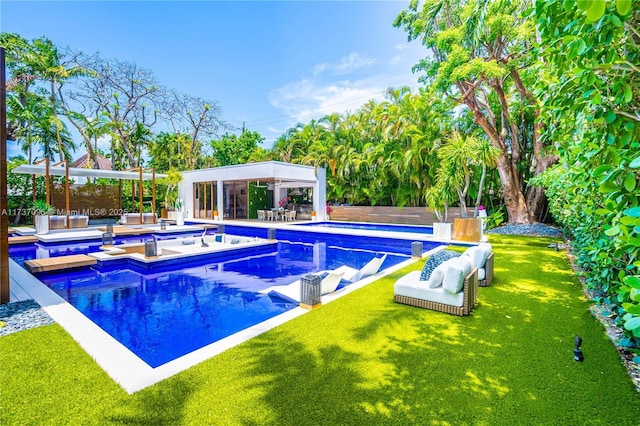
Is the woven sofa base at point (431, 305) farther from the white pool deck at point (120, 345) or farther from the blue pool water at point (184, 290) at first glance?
the blue pool water at point (184, 290)

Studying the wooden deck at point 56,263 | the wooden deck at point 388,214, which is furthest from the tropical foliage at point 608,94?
the wooden deck at point 388,214

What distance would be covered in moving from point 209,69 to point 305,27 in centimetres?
1635

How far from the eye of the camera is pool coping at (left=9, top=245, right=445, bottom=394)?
3.25m

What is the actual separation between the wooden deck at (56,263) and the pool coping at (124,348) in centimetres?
289

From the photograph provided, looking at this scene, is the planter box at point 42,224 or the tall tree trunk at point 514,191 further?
the tall tree trunk at point 514,191

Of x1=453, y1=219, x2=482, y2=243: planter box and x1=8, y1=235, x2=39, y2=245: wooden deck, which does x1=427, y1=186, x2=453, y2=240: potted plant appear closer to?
x1=453, y1=219, x2=482, y2=243: planter box

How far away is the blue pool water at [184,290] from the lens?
5164 millimetres

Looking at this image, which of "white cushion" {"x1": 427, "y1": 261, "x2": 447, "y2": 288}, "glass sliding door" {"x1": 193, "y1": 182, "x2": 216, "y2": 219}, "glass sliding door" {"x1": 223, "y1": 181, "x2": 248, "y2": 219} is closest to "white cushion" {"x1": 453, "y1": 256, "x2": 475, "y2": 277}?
"white cushion" {"x1": 427, "y1": 261, "x2": 447, "y2": 288}

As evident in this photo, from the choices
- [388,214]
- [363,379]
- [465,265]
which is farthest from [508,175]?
[363,379]

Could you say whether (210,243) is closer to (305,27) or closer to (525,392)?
(525,392)

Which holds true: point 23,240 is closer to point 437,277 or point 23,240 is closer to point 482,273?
point 437,277

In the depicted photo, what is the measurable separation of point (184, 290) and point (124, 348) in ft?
12.3

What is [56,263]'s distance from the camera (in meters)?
8.59


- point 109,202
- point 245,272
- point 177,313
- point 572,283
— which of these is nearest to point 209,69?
point 109,202
